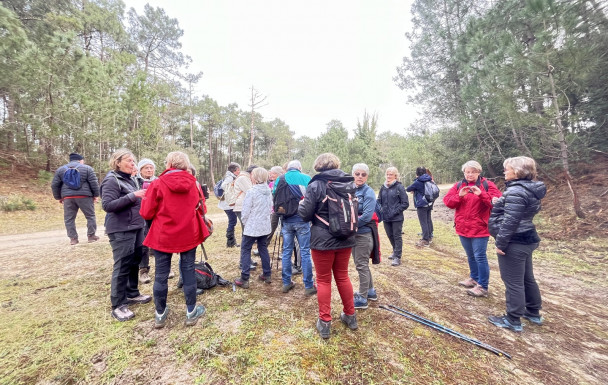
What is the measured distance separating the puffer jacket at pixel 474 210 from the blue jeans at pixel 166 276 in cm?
378

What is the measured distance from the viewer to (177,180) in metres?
2.57

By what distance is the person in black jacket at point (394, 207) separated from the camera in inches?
191

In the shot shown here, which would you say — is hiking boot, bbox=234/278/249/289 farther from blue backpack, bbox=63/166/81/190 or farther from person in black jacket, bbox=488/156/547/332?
blue backpack, bbox=63/166/81/190

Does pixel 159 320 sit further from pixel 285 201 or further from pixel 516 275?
pixel 516 275

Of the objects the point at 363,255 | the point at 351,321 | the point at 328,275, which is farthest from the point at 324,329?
the point at 363,255

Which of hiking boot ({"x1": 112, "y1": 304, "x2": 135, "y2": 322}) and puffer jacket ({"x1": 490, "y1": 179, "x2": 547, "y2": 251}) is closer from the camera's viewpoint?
puffer jacket ({"x1": 490, "y1": 179, "x2": 547, "y2": 251})

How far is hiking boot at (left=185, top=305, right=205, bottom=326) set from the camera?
9.00ft

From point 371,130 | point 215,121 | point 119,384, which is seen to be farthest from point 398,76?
point 215,121

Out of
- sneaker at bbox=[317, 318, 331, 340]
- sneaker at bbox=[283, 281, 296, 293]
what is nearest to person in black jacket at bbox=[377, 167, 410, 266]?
sneaker at bbox=[283, 281, 296, 293]

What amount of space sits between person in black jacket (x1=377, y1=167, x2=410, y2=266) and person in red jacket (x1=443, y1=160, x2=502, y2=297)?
107 centimetres

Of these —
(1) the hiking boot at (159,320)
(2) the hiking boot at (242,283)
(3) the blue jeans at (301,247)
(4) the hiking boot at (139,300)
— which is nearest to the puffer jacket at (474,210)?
(3) the blue jeans at (301,247)

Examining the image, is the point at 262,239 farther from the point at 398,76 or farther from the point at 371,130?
the point at 371,130

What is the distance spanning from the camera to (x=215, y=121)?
93.8 ft

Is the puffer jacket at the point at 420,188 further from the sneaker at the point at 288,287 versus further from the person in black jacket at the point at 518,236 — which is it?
the sneaker at the point at 288,287
